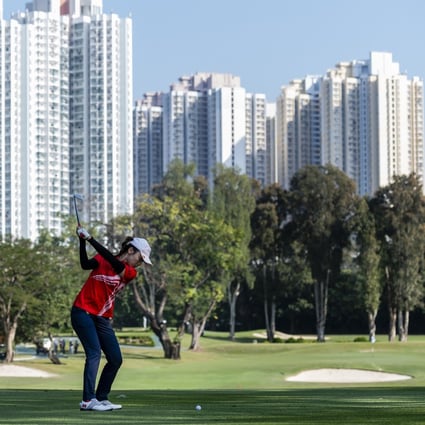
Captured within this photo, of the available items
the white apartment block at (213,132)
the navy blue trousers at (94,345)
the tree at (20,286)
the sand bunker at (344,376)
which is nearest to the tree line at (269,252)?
the tree at (20,286)

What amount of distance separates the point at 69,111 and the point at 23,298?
302ft

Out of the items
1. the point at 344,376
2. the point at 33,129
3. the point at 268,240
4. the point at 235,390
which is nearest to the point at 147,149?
the point at 33,129

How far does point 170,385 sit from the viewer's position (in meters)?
40.2

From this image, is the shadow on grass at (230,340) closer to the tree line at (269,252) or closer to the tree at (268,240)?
the tree line at (269,252)

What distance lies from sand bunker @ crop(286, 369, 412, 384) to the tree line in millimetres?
15378

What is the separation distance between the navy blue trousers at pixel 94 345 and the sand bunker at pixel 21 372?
33.7 metres

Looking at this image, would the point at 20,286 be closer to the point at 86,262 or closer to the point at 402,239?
the point at 402,239

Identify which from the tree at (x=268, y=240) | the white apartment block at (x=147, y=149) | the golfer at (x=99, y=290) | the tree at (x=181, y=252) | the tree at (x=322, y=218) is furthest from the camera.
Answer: the white apartment block at (x=147, y=149)

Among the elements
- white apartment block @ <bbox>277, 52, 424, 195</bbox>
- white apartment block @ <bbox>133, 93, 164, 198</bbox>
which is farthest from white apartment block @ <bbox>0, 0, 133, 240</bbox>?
white apartment block @ <bbox>277, 52, 424, 195</bbox>

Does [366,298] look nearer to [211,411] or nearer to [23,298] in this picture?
[23,298]

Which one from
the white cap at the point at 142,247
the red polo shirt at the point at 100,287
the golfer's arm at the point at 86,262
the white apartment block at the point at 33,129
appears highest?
the white apartment block at the point at 33,129

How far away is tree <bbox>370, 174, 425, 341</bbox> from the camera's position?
3147 inches

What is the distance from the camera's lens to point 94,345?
40.1 ft

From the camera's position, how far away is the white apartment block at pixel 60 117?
138 meters
